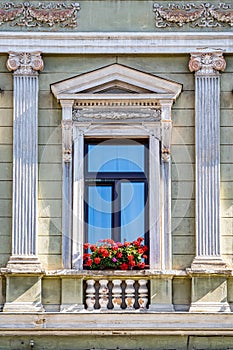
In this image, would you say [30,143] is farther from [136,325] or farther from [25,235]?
[136,325]

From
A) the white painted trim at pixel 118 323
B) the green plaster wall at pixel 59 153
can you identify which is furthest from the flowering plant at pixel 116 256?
the white painted trim at pixel 118 323

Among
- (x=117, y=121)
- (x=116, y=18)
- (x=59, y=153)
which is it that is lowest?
(x=59, y=153)

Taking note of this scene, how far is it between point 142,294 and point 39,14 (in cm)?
469

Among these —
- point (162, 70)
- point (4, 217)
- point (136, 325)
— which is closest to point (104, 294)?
point (136, 325)

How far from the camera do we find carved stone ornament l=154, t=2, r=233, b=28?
20.2 m

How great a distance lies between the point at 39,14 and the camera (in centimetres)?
2020

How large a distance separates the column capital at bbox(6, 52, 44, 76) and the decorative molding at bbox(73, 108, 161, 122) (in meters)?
0.91

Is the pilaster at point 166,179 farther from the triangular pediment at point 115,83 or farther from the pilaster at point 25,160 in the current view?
the pilaster at point 25,160

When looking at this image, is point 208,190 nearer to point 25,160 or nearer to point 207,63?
point 207,63

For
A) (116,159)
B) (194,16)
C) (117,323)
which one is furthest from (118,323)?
(194,16)

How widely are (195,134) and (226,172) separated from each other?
0.77m

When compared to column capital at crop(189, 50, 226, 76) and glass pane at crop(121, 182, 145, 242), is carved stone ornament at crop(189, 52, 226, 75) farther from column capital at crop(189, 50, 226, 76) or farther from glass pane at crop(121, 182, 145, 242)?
glass pane at crop(121, 182, 145, 242)

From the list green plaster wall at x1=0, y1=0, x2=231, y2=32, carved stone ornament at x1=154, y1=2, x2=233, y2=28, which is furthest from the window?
carved stone ornament at x1=154, y1=2, x2=233, y2=28

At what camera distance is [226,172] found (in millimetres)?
19969
